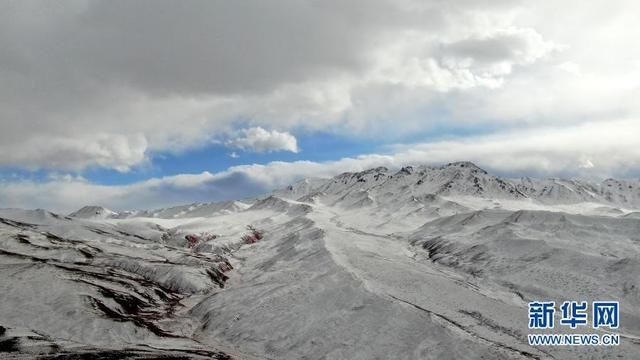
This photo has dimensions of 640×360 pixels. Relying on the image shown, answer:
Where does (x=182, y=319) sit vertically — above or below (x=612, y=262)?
below

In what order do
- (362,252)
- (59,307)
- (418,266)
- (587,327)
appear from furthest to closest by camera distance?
(362,252) < (418,266) < (59,307) < (587,327)

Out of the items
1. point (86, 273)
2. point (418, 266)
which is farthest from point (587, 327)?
point (86, 273)

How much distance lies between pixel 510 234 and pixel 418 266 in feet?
133

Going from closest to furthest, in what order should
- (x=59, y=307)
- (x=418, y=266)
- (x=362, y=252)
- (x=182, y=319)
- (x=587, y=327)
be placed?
(x=587, y=327), (x=59, y=307), (x=182, y=319), (x=418, y=266), (x=362, y=252)

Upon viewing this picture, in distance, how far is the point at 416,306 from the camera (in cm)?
8562

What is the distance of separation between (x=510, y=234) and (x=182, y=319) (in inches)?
4013

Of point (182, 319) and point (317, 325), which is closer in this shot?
point (317, 325)

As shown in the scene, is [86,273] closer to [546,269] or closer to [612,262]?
[546,269]

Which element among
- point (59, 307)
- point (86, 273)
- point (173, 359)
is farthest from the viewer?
point (86, 273)

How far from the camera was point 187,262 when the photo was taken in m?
153

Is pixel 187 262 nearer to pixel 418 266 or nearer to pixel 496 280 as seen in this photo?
pixel 418 266

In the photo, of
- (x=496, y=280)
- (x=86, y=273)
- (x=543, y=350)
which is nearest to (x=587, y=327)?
(x=543, y=350)

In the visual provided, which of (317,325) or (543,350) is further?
(317,325)

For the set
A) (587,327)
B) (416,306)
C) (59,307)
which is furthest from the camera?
(59,307)
